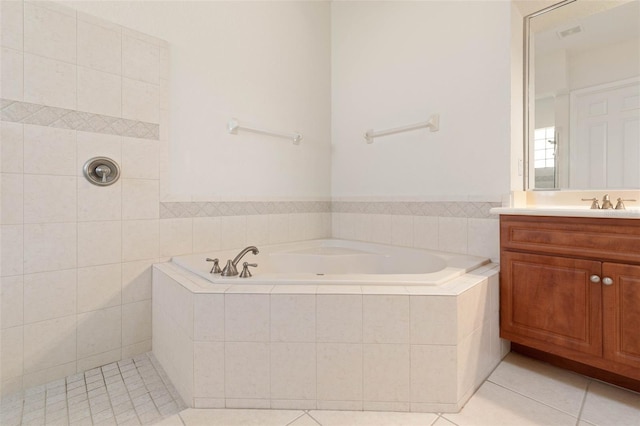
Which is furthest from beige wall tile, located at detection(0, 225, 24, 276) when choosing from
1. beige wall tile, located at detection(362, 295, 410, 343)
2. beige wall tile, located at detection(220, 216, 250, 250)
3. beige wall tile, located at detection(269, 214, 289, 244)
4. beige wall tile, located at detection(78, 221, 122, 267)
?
beige wall tile, located at detection(362, 295, 410, 343)

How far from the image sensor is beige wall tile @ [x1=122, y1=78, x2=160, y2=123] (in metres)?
1.66

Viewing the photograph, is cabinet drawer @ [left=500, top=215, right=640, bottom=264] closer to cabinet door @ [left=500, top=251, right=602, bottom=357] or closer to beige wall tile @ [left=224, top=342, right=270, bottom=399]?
cabinet door @ [left=500, top=251, right=602, bottom=357]

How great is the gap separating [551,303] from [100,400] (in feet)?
6.71

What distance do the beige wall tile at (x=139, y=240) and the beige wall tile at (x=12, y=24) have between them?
911mm

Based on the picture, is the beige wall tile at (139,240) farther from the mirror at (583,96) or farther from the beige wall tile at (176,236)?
the mirror at (583,96)

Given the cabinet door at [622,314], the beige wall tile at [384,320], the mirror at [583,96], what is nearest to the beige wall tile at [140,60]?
the beige wall tile at [384,320]

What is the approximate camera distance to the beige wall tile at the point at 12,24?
1.34 meters

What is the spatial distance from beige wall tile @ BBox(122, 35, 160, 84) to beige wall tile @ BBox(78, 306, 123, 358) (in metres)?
1.27

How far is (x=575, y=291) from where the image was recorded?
1355mm

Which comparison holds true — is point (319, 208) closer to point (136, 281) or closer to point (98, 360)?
point (136, 281)

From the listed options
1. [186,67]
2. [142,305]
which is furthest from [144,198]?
[186,67]

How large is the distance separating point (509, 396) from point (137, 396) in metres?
1.60

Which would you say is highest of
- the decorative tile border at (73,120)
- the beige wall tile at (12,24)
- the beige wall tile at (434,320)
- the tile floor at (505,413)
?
the beige wall tile at (12,24)

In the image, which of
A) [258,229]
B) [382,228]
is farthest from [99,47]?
[382,228]
